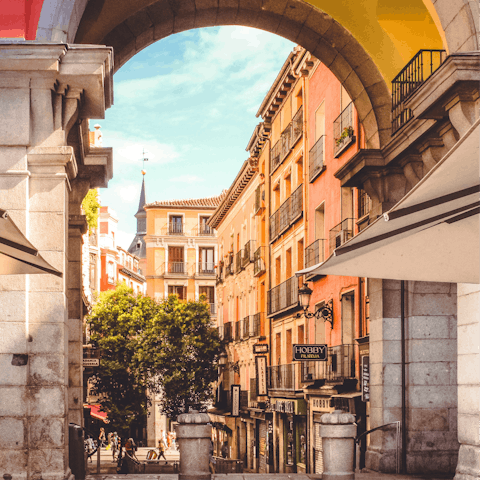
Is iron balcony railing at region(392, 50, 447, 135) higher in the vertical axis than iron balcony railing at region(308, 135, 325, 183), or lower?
lower

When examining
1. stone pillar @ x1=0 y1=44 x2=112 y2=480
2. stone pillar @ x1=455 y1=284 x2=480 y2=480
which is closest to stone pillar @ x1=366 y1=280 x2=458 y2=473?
stone pillar @ x1=455 y1=284 x2=480 y2=480

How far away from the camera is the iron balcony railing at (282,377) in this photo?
34.8m

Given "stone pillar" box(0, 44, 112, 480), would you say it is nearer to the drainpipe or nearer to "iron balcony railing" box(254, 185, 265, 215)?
the drainpipe

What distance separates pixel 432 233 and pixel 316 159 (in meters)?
24.0

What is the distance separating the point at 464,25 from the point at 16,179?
20.8ft

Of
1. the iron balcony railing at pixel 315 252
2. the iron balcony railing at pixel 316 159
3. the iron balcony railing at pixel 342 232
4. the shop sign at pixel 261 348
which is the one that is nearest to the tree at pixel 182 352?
the shop sign at pixel 261 348

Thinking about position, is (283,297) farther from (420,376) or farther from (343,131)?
(420,376)

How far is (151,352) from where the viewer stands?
1953 inches

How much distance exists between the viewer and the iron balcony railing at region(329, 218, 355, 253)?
2602cm

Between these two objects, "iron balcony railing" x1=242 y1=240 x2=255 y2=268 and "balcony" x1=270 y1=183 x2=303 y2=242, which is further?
"iron balcony railing" x1=242 y1=240 x2=255 y2=268

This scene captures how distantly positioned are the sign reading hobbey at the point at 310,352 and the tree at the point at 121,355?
20.9 metres

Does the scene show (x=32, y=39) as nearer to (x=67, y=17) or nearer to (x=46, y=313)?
(x=67, y=17)

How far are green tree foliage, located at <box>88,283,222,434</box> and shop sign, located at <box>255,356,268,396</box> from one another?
26.4 ft

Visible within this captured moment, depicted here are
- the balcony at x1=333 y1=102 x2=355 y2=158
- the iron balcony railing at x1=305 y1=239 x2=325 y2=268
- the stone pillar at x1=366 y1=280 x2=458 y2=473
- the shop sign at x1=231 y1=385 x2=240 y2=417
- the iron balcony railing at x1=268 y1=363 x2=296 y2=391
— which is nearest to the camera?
the stone pillar at x1=366 y1=280 x2=458 y2=473
